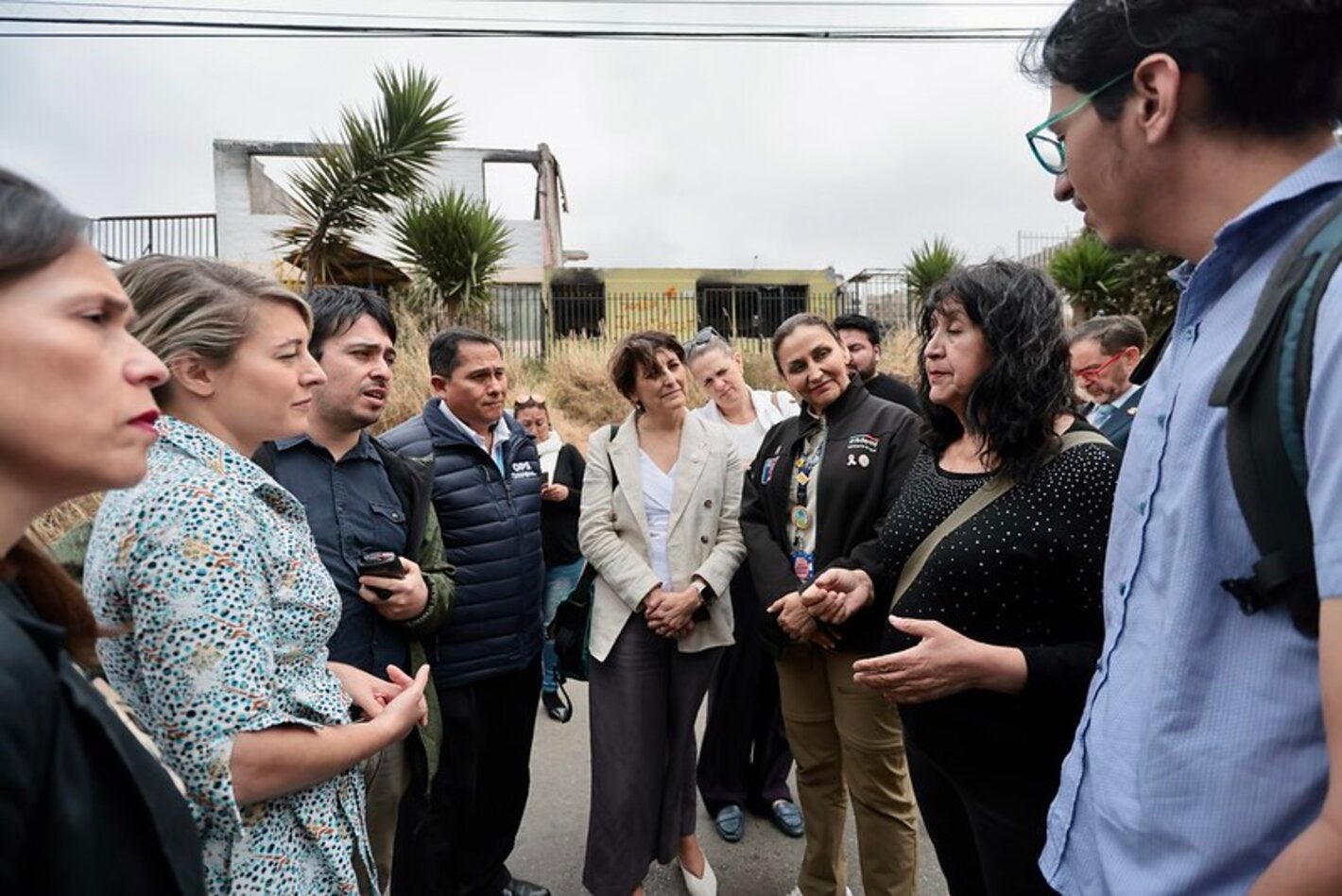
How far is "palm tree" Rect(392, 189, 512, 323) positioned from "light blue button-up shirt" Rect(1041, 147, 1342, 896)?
34.9ft

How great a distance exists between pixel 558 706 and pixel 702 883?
1693 millimetres

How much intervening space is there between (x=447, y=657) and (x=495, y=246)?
9.30 metres

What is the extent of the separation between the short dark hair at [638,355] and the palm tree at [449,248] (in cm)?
837

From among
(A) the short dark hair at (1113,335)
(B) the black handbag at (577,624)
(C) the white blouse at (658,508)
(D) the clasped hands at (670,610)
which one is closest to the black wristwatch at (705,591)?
(D) the clasped hands at (670,610)

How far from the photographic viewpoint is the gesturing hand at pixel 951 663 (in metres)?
1.58

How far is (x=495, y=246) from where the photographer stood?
1095cm

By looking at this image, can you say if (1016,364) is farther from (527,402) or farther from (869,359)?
(527,402)

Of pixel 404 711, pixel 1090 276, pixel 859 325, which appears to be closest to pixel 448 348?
pixel 404 711

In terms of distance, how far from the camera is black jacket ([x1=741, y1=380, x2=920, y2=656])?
2.46 m

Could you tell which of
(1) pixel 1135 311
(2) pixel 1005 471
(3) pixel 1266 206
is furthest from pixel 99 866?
(1) pixel 1135 311

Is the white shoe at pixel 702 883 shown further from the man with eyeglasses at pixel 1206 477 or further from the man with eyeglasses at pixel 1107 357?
the man with eyeglasses at pixel 1107 357

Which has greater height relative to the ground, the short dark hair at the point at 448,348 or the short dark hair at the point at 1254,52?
the short dark hair at the point at 1254,52

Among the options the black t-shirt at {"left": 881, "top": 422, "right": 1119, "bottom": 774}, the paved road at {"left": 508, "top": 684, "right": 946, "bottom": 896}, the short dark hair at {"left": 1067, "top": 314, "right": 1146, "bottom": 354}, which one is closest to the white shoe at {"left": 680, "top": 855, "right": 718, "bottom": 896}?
the paved road at {"left": 508, "top": 684, "right": 946, "bottom": 896}

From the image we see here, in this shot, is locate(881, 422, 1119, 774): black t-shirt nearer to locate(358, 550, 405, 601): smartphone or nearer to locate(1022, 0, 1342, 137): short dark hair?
locate(1022, 0, 1342, 137): short dark hair
